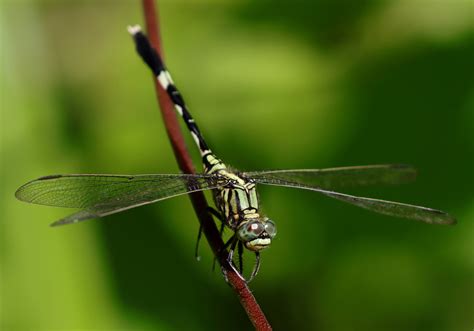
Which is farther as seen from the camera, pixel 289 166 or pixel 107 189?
pixel 289 166

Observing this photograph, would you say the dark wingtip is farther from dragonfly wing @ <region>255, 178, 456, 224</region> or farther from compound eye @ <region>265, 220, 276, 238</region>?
compound eye @ <region>265, 220, 276, 238</region>

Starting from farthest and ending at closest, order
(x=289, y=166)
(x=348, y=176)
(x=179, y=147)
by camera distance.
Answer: (x=289, y=166), (x=348, y=176), (x=179, y=147)

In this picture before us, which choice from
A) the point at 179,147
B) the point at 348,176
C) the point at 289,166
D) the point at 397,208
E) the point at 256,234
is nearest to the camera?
the point at 179,147

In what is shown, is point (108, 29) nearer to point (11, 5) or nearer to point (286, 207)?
point (11, 5)

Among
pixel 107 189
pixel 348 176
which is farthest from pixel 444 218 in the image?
pixel 107 189

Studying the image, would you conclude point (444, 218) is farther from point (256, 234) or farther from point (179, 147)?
point (179, 147)

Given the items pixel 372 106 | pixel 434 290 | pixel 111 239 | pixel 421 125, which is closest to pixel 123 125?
pixel 111 239
